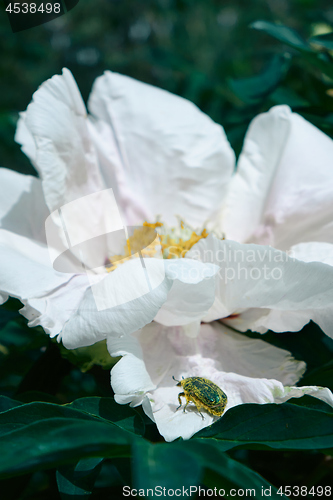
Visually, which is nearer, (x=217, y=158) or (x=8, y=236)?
(x=8, y=236)

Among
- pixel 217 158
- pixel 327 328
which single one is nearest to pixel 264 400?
pixel 327 328

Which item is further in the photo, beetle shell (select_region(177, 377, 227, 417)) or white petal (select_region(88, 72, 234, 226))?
white petal (select_region(88, 72, 234, 226))

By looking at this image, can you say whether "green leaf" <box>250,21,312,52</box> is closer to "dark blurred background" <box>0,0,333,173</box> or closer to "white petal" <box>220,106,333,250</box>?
"white petal" <box>220,106,333,250</box>

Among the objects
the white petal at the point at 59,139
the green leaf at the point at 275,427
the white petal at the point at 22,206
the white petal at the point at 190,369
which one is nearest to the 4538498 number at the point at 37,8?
the white petal at the point at 59,139

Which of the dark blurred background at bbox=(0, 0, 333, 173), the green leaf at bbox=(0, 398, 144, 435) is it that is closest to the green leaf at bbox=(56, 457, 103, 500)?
the green leaf at bbox=(0, 398, 144, 435)

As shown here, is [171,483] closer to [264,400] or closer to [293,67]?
[264,400]
